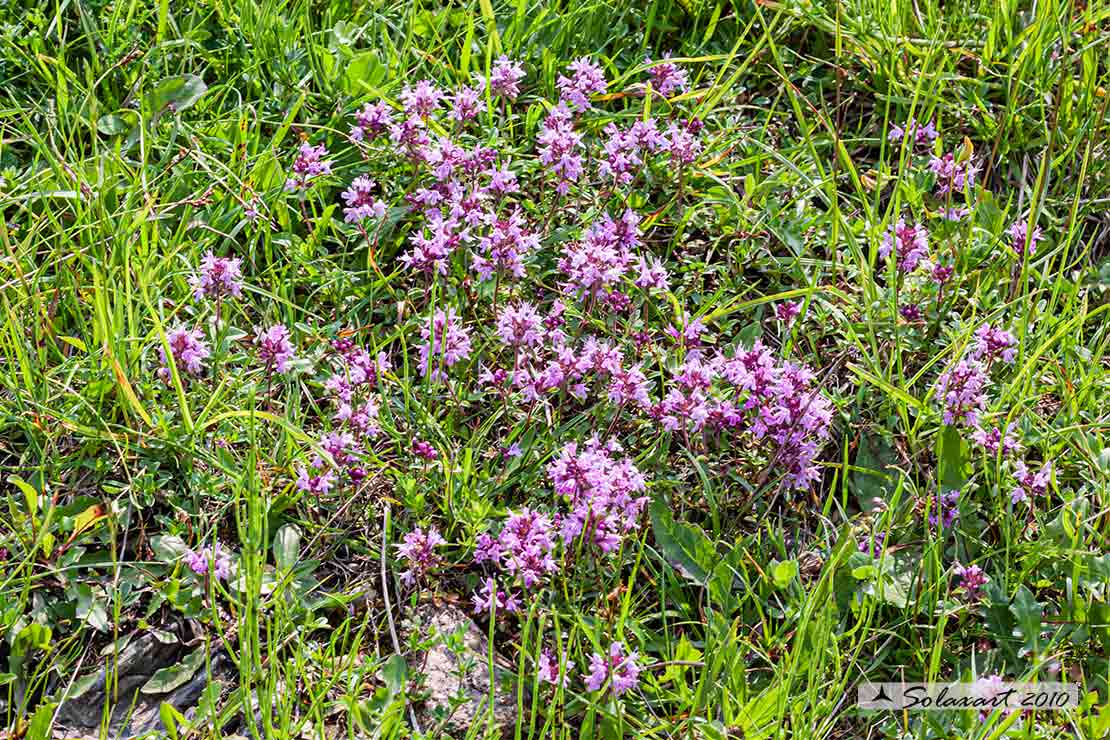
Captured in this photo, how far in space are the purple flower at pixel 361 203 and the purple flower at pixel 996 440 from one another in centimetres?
182

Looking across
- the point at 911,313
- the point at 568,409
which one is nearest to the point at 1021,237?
the point at 911,313

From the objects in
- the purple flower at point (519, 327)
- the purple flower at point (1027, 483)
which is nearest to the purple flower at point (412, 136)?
the purple flower at point (519, 327)

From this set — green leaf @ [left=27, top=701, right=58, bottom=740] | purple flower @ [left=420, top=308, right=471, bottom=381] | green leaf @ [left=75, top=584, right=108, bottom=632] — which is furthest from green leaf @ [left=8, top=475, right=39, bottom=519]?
purple flower @ [left=420, top=308, right=471, bottom=381]

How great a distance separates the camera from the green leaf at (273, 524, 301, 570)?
9.86ft

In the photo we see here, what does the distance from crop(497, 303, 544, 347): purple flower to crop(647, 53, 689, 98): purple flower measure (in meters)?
1.08

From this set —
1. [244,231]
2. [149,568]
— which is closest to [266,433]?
[149,568]

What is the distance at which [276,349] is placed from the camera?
3148 millimetres

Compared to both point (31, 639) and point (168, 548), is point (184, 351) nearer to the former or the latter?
point (168, 548)

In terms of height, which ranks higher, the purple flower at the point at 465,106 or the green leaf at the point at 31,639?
the purple flower at the point at 465,106

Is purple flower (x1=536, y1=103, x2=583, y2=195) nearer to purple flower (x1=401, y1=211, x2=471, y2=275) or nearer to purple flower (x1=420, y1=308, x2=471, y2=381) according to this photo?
purple flower (x1=401, y1=211, x2=471, y2=275)

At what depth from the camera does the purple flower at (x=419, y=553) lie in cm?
298

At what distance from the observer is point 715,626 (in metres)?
2.93

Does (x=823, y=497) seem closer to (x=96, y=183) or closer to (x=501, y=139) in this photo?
(x=501, y=139)

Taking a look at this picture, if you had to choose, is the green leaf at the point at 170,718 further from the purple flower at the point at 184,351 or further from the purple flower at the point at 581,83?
the purple flower at the point at 581,83
